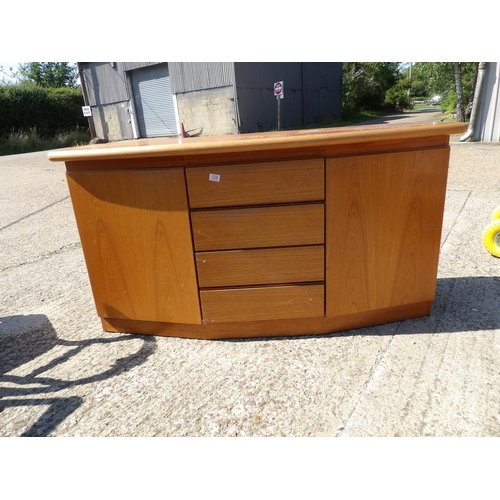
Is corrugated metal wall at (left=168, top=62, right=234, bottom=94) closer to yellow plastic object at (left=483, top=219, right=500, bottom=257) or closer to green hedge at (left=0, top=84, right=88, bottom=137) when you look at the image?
green hedge at (left=0, top=84, right=88, bottom=137)

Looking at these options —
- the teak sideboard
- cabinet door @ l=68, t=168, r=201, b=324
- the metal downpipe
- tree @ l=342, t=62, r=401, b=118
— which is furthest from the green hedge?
the teak sideboard

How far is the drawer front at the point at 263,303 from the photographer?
2.40m

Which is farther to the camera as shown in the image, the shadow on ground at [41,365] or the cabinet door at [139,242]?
the cabinet door at [139,242]

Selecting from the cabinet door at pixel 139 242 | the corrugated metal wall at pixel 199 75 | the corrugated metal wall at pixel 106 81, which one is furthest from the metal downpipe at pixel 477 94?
the corrugated metal wall at pixel 106 81

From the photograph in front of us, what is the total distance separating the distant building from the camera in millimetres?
16234

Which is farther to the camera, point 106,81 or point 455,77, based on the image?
point 106,81

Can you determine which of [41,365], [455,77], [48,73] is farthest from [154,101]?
[48,73]

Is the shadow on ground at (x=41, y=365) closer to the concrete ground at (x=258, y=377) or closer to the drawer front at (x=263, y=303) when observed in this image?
the concrete ground at (x=258, y=377)

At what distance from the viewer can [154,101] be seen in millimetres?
19109

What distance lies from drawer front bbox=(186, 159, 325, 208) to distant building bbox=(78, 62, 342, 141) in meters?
14.9

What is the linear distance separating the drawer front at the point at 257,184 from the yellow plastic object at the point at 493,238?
7.57 feet

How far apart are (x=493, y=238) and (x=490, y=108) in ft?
29.2

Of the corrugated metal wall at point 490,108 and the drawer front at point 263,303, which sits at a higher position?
the corrugated metal wall at point 490,108

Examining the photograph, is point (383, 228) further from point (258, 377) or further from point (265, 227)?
point (258, 377)
